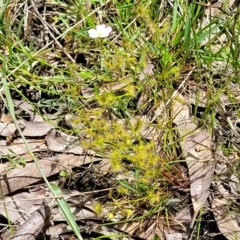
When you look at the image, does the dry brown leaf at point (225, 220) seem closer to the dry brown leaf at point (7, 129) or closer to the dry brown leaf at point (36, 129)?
the dry brown leaf at point (36, 129)

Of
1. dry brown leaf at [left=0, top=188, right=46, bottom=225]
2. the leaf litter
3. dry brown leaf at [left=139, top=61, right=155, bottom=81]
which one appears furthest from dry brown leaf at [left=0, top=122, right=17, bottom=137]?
dry brown leaf at [left=139, top=61, right=155, bottom=81]

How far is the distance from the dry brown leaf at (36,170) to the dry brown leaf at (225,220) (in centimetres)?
45

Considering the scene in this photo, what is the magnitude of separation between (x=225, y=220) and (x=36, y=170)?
0.70 m

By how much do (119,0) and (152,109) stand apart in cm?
53

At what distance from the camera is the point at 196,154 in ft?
6.91

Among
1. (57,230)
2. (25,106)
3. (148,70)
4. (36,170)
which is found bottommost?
(57,230)

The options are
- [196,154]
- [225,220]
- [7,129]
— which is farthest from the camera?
[7,129]

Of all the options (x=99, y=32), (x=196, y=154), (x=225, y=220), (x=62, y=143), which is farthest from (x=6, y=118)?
(x=225, y=220)

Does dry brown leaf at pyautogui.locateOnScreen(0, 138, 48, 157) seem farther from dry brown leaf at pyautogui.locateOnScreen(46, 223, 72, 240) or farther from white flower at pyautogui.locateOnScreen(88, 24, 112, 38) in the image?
white flower at pyautogui.locateOnScreen(88, 24, 112, 38)

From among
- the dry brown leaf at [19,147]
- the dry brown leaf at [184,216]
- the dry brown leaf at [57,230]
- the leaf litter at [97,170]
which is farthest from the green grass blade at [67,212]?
the dry brown leaf at [184,216]

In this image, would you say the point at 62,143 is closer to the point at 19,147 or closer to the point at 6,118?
the point at 19,147

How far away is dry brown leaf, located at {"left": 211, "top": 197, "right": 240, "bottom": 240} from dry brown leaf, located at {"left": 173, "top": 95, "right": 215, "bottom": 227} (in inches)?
2.2

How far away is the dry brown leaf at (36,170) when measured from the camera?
6.77 ft

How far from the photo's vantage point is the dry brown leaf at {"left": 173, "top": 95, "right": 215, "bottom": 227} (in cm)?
203
